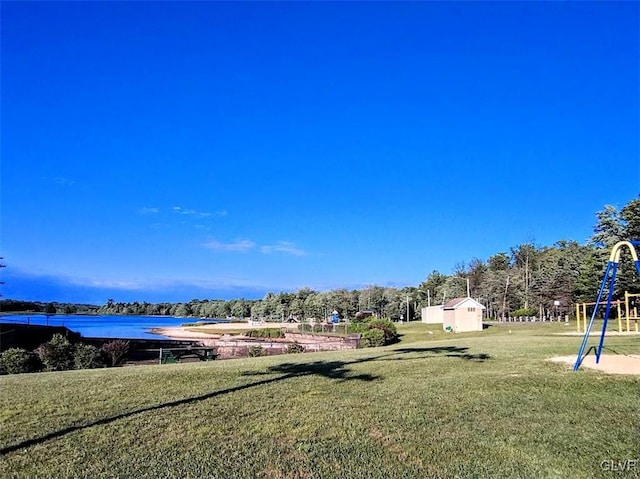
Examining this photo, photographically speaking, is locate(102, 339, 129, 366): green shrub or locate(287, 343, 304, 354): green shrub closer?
locate(102, 339, 129, 366): green shrub

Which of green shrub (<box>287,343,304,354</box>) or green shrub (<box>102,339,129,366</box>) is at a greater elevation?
green shrub (<box>102,339,129,366</box>)

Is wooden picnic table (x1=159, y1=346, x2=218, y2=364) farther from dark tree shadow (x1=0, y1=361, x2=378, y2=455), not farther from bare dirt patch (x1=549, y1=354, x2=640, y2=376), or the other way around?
bare dirt patch (x1=549, y1=354, x2=640, y2=376)

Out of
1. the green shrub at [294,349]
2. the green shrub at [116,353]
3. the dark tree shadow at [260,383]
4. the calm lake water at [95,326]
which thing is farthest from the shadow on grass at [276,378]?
the calm lake water at [95,326]

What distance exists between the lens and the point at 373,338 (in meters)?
25.8

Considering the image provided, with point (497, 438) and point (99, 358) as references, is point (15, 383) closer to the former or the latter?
point (99, 358)

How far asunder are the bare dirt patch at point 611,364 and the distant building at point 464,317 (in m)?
26.1

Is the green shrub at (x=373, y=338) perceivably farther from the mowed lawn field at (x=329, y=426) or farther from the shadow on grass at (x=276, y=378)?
the mowed lawn field at (x=329, y=426)

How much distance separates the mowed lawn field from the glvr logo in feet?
0.08

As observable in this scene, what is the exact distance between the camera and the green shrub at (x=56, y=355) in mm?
15164

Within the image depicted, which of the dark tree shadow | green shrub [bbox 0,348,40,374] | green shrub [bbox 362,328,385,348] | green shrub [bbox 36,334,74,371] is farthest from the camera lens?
green shrub [bbox 362,328,385,348]

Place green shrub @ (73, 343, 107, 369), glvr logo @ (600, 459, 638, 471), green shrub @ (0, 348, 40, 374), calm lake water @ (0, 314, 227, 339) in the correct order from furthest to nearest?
calm lake water @ (0, 314, 227, 339) < green shrub @ (73, 343, 107, 369) < green shrub @ (0, 348, 40, 374) < glvr logo @ (600, 459, 638, 471)

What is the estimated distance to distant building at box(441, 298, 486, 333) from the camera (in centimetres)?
3603

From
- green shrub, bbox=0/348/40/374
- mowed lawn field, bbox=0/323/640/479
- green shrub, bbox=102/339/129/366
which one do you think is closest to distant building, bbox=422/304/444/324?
green shrub, bbox=102/339/129/366

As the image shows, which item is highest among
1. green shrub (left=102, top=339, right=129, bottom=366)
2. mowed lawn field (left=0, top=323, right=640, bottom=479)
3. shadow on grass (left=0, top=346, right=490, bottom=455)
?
mowed lawn field (left=0, top=323, right=640, bottom=479)
